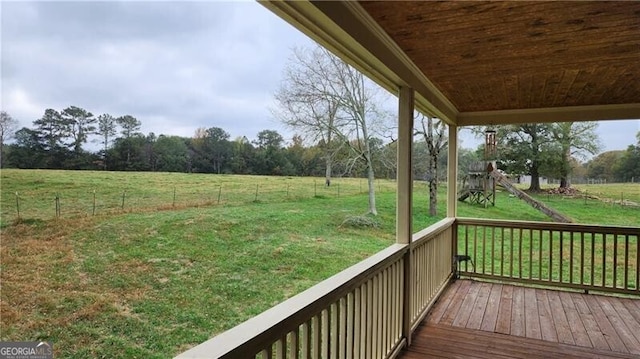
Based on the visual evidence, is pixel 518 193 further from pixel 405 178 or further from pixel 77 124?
pixel 77 124

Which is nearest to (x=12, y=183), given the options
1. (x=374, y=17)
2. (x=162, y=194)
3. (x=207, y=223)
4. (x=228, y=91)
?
(x=162, y=194)

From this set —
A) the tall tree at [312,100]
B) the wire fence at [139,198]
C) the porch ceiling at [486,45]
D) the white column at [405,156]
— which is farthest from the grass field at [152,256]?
the white column at [405,156]

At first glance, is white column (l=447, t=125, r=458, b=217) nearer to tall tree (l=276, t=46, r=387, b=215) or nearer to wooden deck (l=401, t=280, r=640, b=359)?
wooden deck (l=401, t=280, r=640, b=359)

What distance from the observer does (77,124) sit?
2.04m

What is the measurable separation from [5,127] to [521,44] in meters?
2.60

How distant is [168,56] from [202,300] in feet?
8.59

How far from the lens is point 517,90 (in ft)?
10.7

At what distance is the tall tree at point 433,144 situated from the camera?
757cm

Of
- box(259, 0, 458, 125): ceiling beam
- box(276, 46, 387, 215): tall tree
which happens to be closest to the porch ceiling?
box(259, 0, 458, 125): ceiling beam

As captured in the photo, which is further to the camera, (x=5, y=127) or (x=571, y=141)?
(x=571, y=141)

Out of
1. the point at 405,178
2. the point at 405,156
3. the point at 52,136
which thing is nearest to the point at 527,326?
the point at 405,178

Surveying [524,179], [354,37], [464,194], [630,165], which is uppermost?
[354,37]

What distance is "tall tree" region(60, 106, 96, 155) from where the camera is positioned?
1.86 m

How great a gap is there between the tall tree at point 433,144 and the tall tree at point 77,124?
21.2ft
